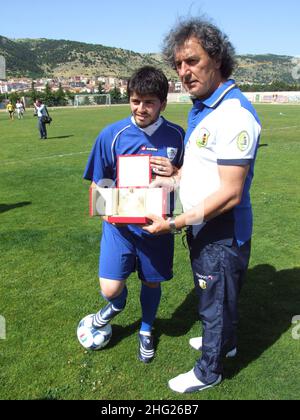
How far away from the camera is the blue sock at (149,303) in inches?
129

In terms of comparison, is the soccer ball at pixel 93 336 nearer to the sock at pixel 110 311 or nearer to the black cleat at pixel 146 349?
the sock at pixel 110 311

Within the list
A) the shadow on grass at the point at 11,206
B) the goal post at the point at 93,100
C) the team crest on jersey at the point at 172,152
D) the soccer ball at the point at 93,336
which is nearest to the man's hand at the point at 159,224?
the team crest on jersey at the point at 172,152

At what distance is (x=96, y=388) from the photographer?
2.94 m

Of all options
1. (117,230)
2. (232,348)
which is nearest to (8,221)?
(117,230)

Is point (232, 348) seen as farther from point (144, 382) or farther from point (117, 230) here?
point (117, 230)

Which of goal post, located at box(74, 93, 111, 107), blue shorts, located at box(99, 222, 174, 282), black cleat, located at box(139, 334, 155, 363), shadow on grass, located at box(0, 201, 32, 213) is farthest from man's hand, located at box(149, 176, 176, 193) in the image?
goal post, located at box(74, 93, 111, 107)

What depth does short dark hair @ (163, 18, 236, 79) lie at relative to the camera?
229 cm

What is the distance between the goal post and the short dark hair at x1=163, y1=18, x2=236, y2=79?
239 ft

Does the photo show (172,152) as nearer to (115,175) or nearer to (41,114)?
(115,175)

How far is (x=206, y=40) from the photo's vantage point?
2283 mm

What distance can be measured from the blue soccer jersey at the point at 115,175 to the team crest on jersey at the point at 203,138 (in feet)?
1.67

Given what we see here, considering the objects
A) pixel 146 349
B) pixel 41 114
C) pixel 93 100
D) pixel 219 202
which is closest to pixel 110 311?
pixel 146 349

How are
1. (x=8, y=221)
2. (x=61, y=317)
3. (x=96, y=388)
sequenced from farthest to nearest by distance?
(x=8, y=221) → (x=61, y=317) → (x=96, y=388)
